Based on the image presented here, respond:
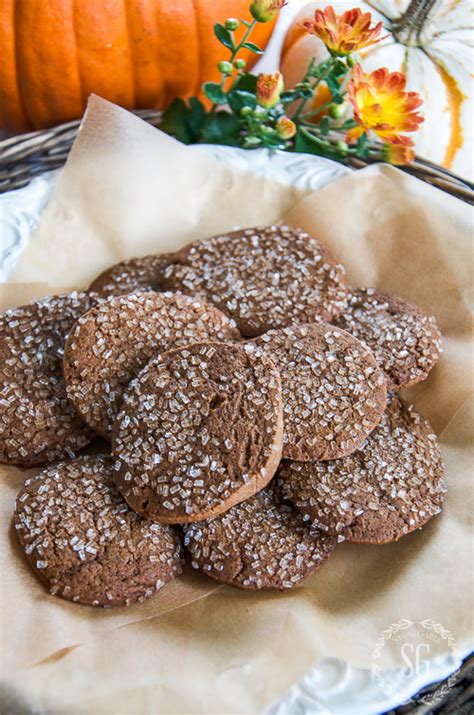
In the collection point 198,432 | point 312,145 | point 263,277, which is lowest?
point 198,432

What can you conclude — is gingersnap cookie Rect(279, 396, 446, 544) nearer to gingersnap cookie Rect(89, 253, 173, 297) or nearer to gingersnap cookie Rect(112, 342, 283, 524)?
gingersnap cookie Rect(112, 342, 283, 524)

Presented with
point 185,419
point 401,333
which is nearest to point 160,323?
point 185,419

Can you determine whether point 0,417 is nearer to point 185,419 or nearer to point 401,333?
point 185,419

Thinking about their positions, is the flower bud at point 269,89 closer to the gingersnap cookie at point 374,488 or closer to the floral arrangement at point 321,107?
the floral arrangement at point 321,107

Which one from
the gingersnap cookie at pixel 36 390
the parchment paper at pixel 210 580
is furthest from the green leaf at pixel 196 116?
the gingersnap cookie at pixel 36 390

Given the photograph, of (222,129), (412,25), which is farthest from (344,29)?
(412,25)

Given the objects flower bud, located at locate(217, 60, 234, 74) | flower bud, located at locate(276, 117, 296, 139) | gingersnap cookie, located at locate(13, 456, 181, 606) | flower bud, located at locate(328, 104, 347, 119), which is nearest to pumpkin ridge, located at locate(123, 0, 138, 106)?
flower bud, located at locate(217, 60, 234, 74)

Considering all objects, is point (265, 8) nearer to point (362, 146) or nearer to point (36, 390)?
point (362, 146)
